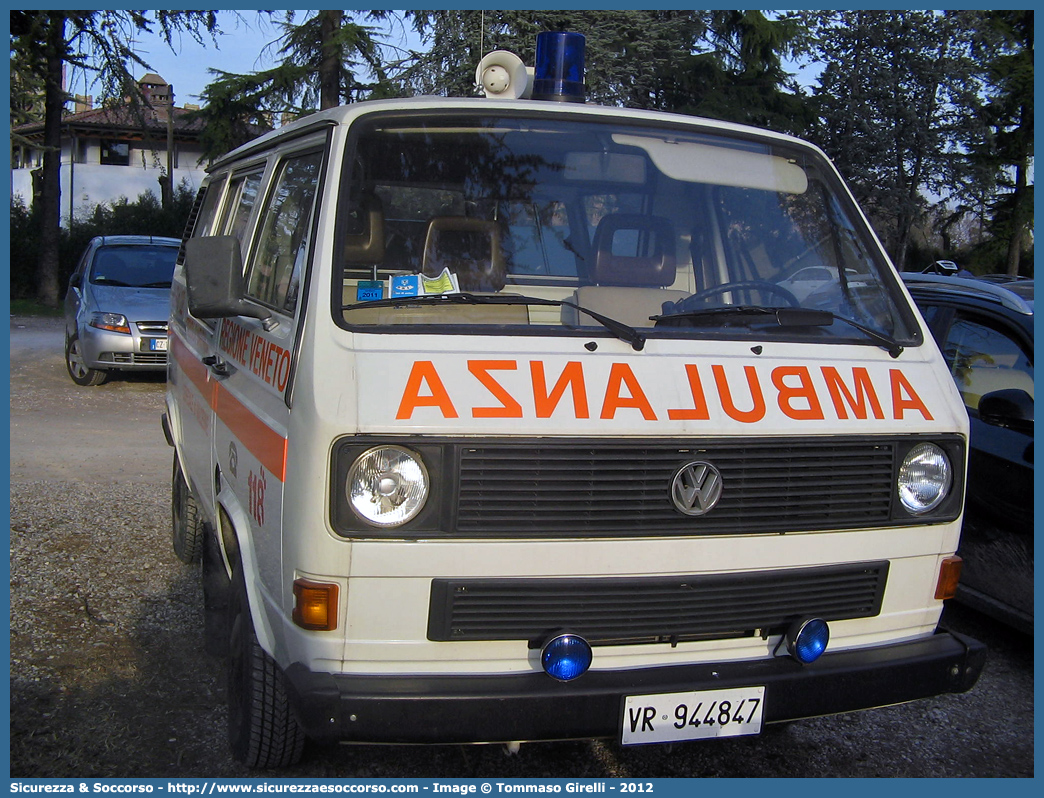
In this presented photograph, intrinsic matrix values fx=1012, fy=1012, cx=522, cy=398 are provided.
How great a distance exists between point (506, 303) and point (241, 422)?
104cm

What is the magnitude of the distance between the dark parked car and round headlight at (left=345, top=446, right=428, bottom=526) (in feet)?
9.48

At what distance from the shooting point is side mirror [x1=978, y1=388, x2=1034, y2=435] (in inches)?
171

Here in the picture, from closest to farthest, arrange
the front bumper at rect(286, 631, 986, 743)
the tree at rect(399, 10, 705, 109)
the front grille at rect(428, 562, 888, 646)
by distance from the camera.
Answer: the front bumper at rect(286, 631, 986, 743) < the front grille at rect(428, 562, 888, 646) < the tree at rect(399, 10, 705, 109)

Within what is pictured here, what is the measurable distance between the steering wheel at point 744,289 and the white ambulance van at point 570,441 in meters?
0.02

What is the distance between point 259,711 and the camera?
3.06 meters

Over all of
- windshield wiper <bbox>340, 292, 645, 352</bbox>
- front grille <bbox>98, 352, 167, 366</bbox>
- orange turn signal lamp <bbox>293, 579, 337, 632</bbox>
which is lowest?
front grille <bbox>98, 352, 167, 366</bbox>

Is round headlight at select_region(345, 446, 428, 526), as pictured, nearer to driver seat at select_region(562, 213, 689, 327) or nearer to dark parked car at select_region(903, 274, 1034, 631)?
driver seat at select_region(562, 213, 689, 327)

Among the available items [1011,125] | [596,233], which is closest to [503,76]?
[596,233]

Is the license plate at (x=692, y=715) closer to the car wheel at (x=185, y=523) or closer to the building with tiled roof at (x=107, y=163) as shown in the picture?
the car wheel at (x=185, y=523)

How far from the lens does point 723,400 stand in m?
2.92

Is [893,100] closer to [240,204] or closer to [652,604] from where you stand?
[240,204]

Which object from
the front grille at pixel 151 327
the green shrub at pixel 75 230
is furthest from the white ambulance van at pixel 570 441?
the green shrub at pixel 75 230

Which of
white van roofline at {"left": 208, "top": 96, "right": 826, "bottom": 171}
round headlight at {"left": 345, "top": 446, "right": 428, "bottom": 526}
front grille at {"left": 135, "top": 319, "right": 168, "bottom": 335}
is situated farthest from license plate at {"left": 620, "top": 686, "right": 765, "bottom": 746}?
front grille at {"left": 135, "top": 319, "right": 168, "bottom": 335}

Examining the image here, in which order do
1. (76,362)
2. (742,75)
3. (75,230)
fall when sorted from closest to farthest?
1. (76,362)
2. (742,75)
3. (75,230)
